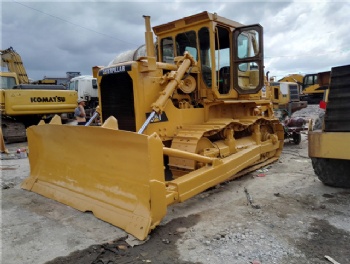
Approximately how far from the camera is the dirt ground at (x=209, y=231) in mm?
2930

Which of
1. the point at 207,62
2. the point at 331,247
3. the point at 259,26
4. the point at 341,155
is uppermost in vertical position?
the point at 259,26

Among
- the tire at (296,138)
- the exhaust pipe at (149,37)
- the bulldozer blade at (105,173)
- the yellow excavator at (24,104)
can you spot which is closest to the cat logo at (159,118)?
the bulldozer blade at (105,173)

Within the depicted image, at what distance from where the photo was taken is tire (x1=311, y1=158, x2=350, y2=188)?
15.0 feet

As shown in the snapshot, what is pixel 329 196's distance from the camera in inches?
175

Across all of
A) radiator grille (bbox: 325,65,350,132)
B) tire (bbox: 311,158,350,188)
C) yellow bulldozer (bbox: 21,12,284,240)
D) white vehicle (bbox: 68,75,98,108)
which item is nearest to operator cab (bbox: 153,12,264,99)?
yellow bulldozer (bbox: 21,12,284,240)

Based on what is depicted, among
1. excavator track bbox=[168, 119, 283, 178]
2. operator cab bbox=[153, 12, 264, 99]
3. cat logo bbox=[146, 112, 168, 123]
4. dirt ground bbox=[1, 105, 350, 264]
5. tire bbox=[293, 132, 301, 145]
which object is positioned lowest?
dirt ground bbox=[1, 105, 350, 264]

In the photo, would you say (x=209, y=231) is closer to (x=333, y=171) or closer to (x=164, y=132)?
(x=164, y=132)

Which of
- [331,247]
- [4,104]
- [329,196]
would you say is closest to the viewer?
[331,247]

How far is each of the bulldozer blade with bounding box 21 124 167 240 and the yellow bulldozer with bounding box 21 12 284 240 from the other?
0.01 metres

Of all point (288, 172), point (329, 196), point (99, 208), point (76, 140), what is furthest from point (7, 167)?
point (329, 196)

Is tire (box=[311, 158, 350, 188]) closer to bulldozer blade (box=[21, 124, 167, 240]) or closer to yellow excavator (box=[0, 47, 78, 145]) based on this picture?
bulldozer blade (box=[21, 124, 167, 240])

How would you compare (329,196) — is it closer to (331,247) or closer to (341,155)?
(341,155)

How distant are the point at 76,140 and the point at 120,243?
164 centimetres

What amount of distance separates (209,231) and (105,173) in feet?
4.78
